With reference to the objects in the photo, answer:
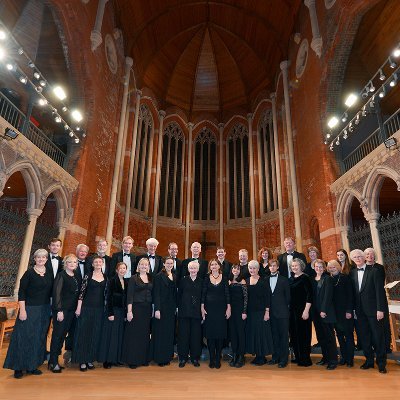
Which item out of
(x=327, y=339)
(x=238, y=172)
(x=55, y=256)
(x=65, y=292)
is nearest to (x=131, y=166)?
(x=238, y=172)

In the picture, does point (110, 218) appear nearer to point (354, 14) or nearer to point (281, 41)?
point (354, 14)

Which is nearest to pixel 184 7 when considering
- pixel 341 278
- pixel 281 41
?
pixel 281 41

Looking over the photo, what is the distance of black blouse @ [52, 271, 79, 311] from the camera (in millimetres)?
3590

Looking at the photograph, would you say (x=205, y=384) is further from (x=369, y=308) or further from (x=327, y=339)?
(x=369, y=308)

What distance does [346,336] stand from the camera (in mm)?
4051

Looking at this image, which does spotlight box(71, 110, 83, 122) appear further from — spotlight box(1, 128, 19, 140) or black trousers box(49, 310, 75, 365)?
black trousers box(49, 310, 75, 365)

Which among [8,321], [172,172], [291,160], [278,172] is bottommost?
[8,321]

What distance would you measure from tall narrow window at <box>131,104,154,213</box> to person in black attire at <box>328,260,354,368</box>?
1099 cm

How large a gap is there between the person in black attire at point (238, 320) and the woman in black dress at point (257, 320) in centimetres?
13

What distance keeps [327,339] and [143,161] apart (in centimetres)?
1246

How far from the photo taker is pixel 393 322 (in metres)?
5.45

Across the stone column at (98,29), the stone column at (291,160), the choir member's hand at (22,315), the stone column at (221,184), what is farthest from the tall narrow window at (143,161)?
the choir member's hand at (22,315)

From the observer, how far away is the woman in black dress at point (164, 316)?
12.8ft

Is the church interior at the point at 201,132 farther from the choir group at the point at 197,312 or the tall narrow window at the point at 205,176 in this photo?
the choir group at the point at 197,312
